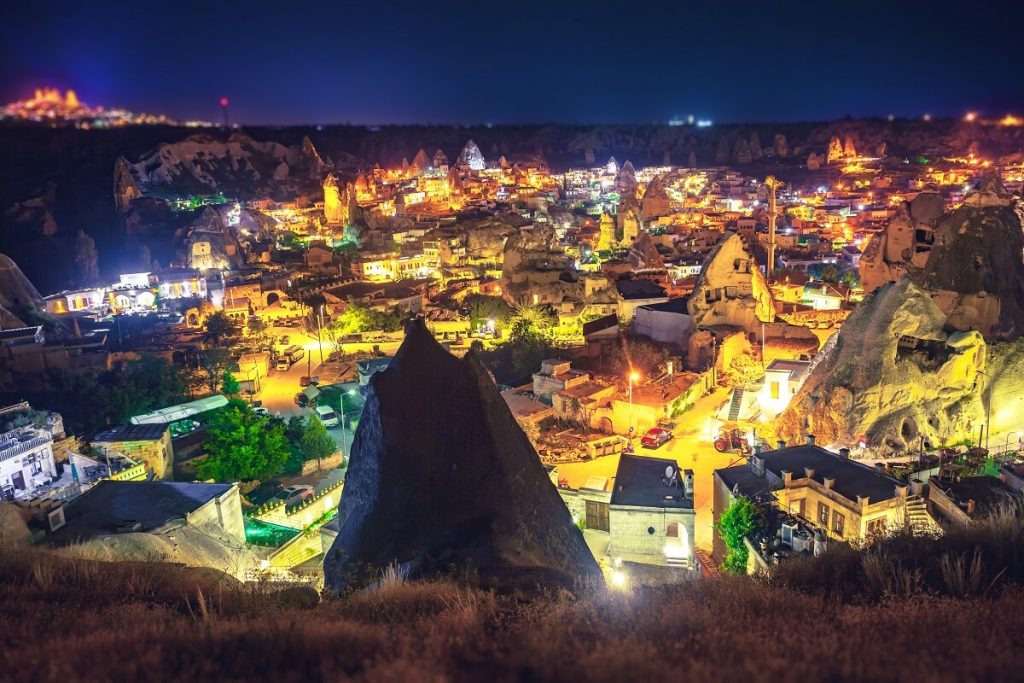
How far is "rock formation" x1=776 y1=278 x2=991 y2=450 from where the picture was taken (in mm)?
18000

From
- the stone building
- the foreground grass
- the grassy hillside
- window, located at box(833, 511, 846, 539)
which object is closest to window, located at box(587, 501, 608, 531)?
window, located at box(833, 511, 846, 539)

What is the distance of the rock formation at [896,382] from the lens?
1800 centimetres

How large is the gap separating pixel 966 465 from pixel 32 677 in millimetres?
17498

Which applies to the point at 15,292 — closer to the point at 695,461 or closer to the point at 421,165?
the point at 695,461

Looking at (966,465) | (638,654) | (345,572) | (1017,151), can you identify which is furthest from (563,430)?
(1017,151)

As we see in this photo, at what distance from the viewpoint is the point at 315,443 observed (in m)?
20.0

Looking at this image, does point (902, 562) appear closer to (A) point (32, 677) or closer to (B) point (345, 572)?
(B) point (345, 572)

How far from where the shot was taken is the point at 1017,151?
74.6 meters

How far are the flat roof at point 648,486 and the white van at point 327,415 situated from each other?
34.7 feet

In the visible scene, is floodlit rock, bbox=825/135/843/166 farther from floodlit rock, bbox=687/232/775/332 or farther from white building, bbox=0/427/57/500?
white building, bbox=0/427/57/500

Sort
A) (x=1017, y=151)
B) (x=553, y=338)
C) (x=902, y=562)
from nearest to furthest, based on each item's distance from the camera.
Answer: (x=902, y=562) → (x=553, y=338) → (x=1017, y=151)

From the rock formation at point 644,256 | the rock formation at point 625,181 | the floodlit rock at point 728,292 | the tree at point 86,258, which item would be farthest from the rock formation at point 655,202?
the tree at point 86,258

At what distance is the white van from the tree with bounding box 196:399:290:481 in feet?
9.04

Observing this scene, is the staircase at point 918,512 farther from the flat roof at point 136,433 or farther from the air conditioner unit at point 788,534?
the flat roof at point 136,433
